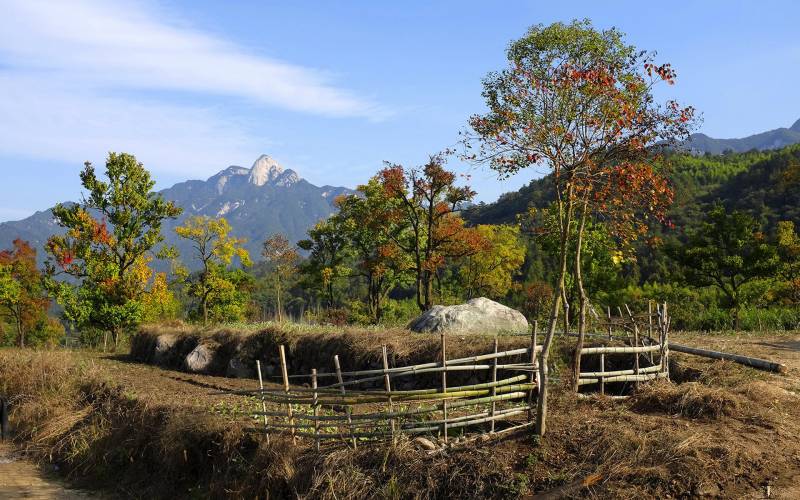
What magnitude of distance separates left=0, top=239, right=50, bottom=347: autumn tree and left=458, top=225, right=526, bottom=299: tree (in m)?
24.6

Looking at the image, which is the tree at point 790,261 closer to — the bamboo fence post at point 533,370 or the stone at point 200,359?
the bamboo fence post at point 533,370

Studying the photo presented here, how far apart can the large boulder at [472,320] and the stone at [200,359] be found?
4.94 metres

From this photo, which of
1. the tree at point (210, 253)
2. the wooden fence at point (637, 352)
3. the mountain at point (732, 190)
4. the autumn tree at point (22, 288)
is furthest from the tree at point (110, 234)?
the wooden fence at point (637, 352)

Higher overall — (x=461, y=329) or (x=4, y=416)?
(x=461, y=329)

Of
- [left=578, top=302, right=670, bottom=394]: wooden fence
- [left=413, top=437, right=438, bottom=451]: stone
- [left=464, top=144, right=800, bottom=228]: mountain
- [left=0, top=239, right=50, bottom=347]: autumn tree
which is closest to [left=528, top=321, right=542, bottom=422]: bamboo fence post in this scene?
[left=578, top=302, right=670, bottom=394]: wooden fence

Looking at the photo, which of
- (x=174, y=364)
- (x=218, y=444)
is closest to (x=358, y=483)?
(x=218, y=444)

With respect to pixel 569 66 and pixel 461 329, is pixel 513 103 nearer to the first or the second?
pixel 569 66

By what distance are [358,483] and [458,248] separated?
1815 centimetres

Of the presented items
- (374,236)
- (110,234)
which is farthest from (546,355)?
(110,234)

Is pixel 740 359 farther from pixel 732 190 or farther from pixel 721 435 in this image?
pixel 732 190

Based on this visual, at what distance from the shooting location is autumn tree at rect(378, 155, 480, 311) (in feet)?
70.4

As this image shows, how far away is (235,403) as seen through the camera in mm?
9648

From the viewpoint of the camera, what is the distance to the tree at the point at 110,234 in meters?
24.1

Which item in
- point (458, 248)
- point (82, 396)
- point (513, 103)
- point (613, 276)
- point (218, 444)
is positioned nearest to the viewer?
point (513, 103)
